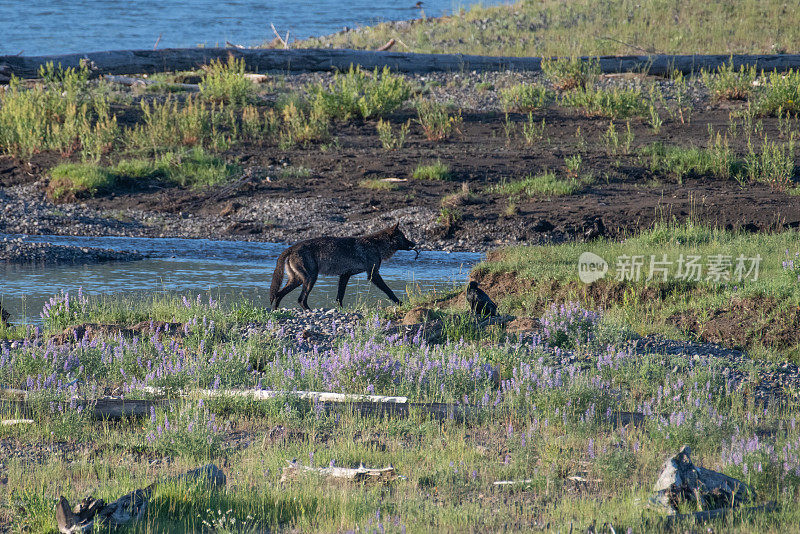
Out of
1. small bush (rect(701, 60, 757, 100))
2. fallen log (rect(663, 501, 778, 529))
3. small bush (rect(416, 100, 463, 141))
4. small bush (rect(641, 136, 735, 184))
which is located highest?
small bush (rect(701, 60, 757, 100))

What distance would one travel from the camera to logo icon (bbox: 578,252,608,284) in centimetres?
1078

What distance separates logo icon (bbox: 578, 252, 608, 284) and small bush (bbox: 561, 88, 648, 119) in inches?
392

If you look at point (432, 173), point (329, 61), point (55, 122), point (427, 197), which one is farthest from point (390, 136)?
point (55, 122)

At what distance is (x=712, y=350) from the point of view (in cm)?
848

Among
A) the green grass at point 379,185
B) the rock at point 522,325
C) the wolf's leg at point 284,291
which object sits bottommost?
the wolf's leg at point 284,291

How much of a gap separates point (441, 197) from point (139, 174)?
239 inches

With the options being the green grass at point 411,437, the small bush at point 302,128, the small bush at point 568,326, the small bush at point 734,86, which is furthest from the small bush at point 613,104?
the small bush at point 568,326

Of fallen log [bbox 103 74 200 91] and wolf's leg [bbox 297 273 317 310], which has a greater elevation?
fallen log [bbox 103 74 200 91]

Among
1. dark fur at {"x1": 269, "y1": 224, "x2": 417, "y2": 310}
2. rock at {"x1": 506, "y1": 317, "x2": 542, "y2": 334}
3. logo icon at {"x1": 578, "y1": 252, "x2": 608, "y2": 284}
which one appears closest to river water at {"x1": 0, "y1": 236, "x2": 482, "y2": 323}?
dark fur at {"x1": 269, "y1": 224, "x2": 417, "y2": 310}

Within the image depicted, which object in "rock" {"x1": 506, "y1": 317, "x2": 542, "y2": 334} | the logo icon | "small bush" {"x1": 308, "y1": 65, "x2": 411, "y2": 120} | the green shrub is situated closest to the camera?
"rock" {"x1": 506, "y1": 317, "x2": 542, "y2": 334}

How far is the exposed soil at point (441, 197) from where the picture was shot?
48.9ft

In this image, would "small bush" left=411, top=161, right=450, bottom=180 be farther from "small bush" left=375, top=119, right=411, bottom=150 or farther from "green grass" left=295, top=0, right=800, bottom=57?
"green grass" left=295, top=0, right=800, bottom=57

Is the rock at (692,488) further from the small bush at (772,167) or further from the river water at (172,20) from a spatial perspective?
the river water at (172,20)

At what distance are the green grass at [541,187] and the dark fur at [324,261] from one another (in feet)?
18.6
